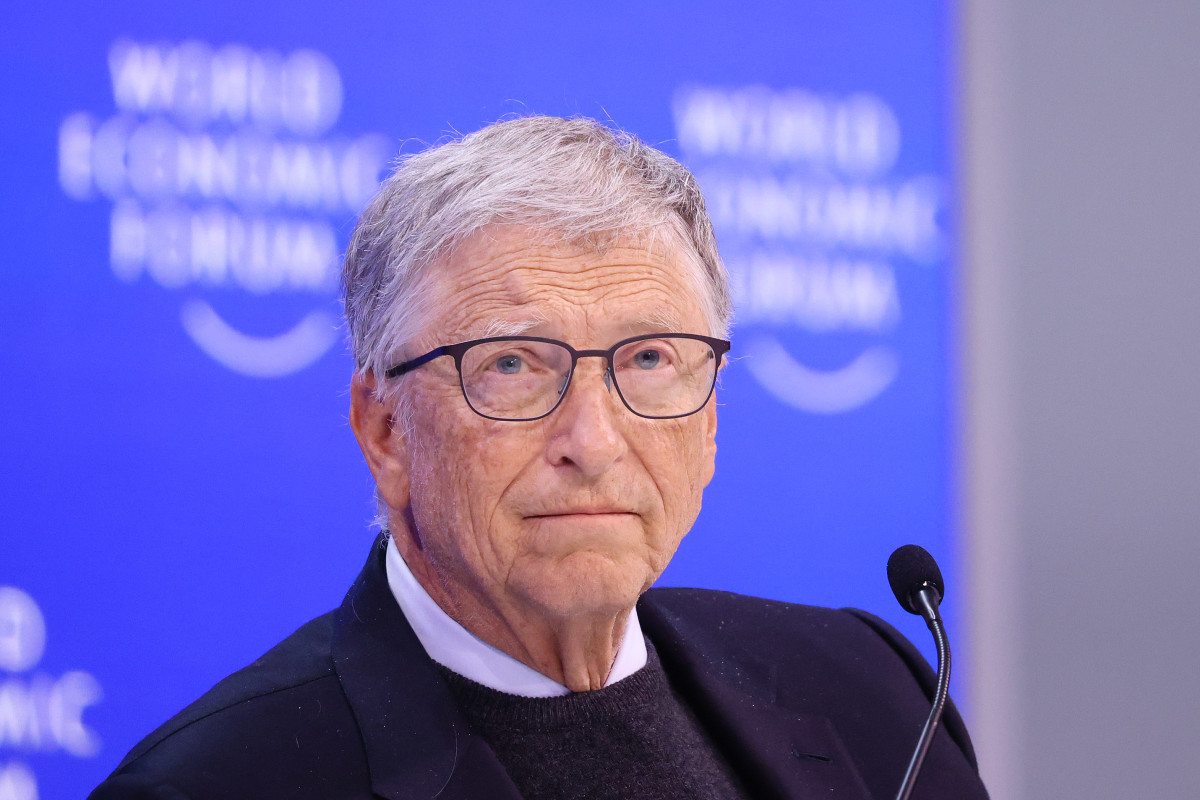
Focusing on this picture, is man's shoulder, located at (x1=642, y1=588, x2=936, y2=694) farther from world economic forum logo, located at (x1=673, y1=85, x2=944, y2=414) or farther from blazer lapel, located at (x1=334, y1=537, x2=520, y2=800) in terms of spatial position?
world economic forum logo, located at (x1=673, y1=85, x2=944, y2=414)

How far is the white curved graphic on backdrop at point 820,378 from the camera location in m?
2.54

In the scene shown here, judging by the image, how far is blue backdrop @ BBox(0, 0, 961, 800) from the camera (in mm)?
1888

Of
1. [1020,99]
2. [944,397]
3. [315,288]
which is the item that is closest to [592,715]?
[315,288]

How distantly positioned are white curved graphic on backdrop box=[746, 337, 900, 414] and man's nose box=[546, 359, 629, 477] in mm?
1243

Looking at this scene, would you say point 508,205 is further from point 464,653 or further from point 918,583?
point 918,583

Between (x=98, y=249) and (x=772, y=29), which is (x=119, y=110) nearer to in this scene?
(x=98, y=249)

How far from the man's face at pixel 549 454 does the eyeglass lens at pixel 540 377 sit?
15 mm

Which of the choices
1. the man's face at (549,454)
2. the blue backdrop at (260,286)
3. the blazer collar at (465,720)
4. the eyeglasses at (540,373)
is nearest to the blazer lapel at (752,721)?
the blazer collar at (465,720)

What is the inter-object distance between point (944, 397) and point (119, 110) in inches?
79.3

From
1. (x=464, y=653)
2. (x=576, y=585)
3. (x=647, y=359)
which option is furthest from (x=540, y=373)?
(x=464, y=653)

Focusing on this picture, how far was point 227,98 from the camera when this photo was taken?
200 centimetres

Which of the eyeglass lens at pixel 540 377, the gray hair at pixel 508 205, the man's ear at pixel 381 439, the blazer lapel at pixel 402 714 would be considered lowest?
the blazer lapel at pixel 402 714

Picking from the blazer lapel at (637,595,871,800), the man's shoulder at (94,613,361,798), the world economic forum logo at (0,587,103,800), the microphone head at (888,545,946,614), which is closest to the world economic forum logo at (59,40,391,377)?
the world economic forum logo at (0,587,103,800)

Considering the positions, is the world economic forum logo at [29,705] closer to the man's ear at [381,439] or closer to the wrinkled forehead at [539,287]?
the man's ear at [381,439]
